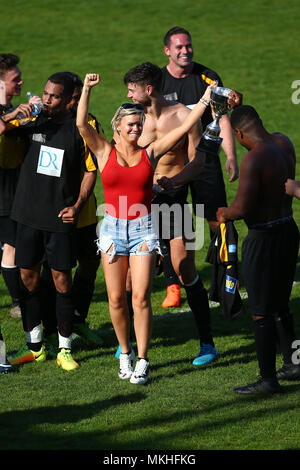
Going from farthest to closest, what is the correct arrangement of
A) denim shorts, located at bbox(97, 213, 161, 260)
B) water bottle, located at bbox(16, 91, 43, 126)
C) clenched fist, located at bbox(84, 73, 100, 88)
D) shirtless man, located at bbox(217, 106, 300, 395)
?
water bottle, located at bbox(16, 91, 43, 126)
denim shorts, located at bbox(97, 213, 161, 260)
clenched fist, located at bbox(84, 73, 100, 88)
shirtless man, located at bbox(217, 106, 300, 395)

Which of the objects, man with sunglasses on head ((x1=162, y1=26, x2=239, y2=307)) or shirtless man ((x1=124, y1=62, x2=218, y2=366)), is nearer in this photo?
shirtless man ((x1=124, y1=62, x2=218, y2=366))

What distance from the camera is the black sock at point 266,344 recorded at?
6.57m

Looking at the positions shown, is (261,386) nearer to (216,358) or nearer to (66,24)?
(216,358)

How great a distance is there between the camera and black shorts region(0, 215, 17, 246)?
831 cm

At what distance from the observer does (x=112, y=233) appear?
22.7ft

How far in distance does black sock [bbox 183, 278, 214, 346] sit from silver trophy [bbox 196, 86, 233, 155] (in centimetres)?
149

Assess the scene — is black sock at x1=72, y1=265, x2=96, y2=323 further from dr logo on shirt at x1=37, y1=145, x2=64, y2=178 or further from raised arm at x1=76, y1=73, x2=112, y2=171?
raised arm at x1=76, y1=73, x2=112, y2=171

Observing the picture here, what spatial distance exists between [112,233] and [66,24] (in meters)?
19.6

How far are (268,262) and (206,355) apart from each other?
131 centimetres

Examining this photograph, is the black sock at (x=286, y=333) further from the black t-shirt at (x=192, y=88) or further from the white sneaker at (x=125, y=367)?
the black t-shirt at (x=192, y=88)

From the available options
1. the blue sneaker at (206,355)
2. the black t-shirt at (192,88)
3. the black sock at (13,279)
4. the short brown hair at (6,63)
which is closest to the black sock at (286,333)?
the blue sneaker at (206,355)

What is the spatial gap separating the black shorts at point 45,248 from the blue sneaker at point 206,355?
4.24ft

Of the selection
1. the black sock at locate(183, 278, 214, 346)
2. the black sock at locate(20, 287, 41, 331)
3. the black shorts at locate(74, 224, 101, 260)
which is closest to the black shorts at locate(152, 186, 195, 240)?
the black sock at locate(183, 278, 214, 346)

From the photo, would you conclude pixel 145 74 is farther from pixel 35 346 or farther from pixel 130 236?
pixel 35 346
